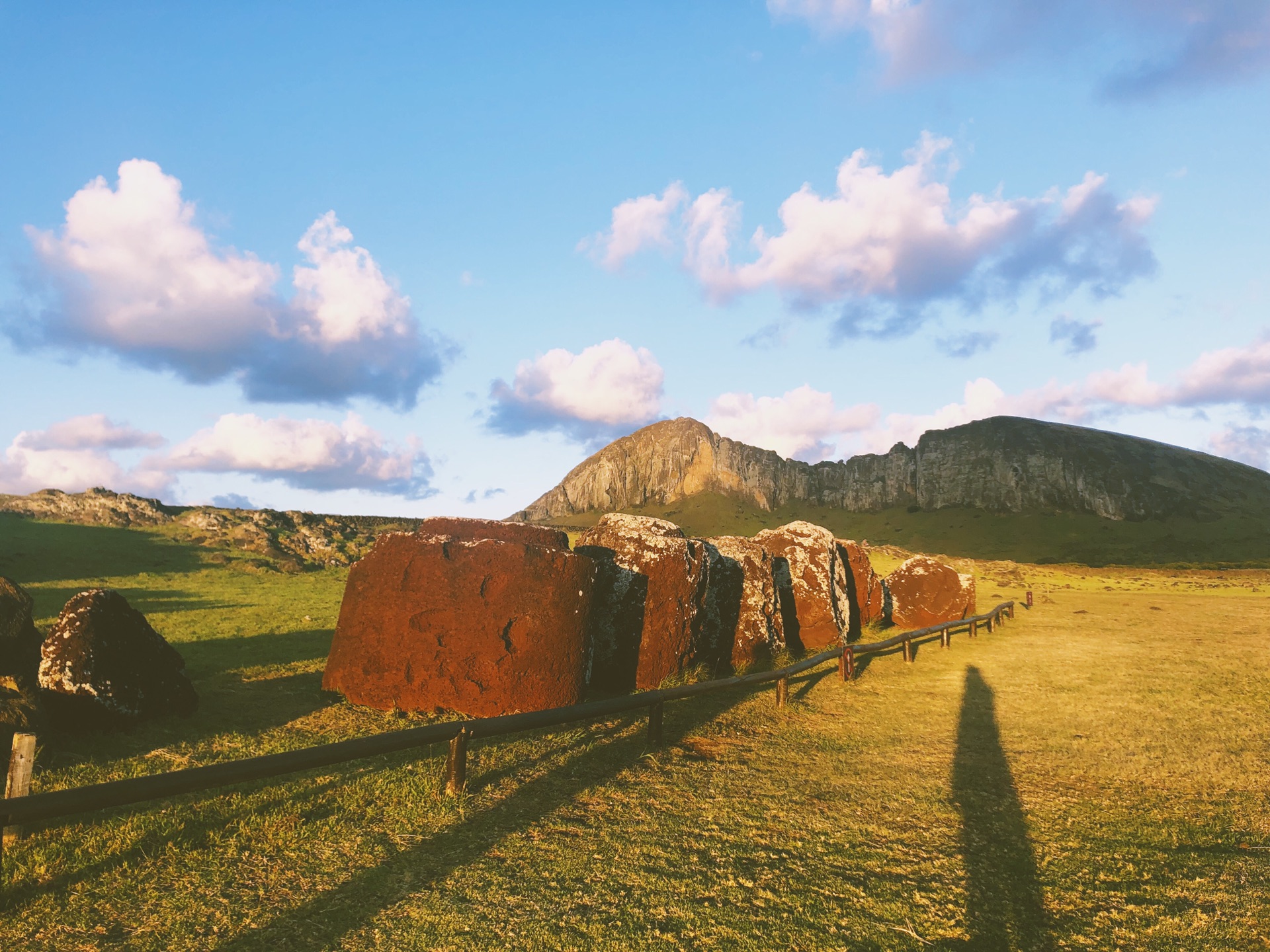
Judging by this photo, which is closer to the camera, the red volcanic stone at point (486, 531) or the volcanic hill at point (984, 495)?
the red volcanic stone at point (486, 531)

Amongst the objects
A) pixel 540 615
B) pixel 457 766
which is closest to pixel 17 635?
pixel 457 766

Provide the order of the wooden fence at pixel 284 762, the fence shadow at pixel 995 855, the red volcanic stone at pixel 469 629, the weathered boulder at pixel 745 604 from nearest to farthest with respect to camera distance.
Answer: the wooden fence at pixel 284 762, the fence shadow at pixel 995 855, the red volcanic stone at pixel 469 629, the weathered boulder at pixel 745 604

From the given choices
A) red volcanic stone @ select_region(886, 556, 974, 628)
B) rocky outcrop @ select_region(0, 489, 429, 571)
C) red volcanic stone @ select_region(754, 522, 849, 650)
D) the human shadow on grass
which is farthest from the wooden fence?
rocky outcrop @ select_region(0, 489, 429, 571)

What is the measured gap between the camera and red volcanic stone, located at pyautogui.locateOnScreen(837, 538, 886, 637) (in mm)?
21891

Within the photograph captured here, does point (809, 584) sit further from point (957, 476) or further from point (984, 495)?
point (957, 476)

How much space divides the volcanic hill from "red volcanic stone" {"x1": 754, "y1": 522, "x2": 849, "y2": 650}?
9919 centimetres

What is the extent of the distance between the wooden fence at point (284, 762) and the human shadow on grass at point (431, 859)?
577 millimetres

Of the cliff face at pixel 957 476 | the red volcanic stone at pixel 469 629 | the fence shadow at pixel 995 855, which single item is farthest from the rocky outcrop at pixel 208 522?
the cliff face at pixel 957 476

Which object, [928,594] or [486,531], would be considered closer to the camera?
[486,531]

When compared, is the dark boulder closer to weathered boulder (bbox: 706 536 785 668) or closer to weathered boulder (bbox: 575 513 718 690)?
weathered boulder (bbox: 575 513 718 690)

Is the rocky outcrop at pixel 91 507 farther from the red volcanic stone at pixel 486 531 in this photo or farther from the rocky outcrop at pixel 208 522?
the red volcanic stone at pixel 486 531

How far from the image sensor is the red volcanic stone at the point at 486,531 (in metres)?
11.0

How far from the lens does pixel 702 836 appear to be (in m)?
5.98

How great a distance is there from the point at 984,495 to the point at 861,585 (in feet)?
431
